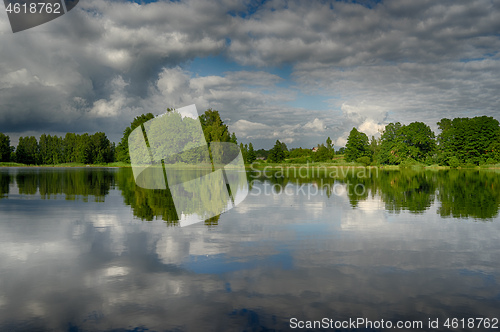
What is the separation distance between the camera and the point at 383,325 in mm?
5805

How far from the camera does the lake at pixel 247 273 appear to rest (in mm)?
6020

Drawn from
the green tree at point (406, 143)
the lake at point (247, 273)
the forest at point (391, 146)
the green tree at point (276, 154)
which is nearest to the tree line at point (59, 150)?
the forest at point (391, 146)

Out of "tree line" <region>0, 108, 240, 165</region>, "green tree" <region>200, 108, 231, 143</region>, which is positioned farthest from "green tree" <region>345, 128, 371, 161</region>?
"green tree" <region>200, 108, 231, 143</region>

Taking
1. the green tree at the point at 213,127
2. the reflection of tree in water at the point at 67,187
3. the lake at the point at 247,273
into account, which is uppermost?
the green tree at the point at 213,127

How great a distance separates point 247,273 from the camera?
8.24m

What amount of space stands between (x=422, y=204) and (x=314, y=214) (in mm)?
8296

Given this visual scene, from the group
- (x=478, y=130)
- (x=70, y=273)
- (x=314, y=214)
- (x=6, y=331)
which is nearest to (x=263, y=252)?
(x=70, y=273)

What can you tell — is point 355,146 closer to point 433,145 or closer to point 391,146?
point 391,146

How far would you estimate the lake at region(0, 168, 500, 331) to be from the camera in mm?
6020

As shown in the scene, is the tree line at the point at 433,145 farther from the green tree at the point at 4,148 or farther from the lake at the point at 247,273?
the green tree at the point at 4,148

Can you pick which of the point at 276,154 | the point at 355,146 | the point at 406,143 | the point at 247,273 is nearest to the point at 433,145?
the point at 406,143

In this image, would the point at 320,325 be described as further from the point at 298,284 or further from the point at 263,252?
the point at 263,252

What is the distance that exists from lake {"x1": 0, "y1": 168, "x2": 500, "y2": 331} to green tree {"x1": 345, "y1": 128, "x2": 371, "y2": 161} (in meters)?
113

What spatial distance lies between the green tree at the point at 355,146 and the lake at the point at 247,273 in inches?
4446
